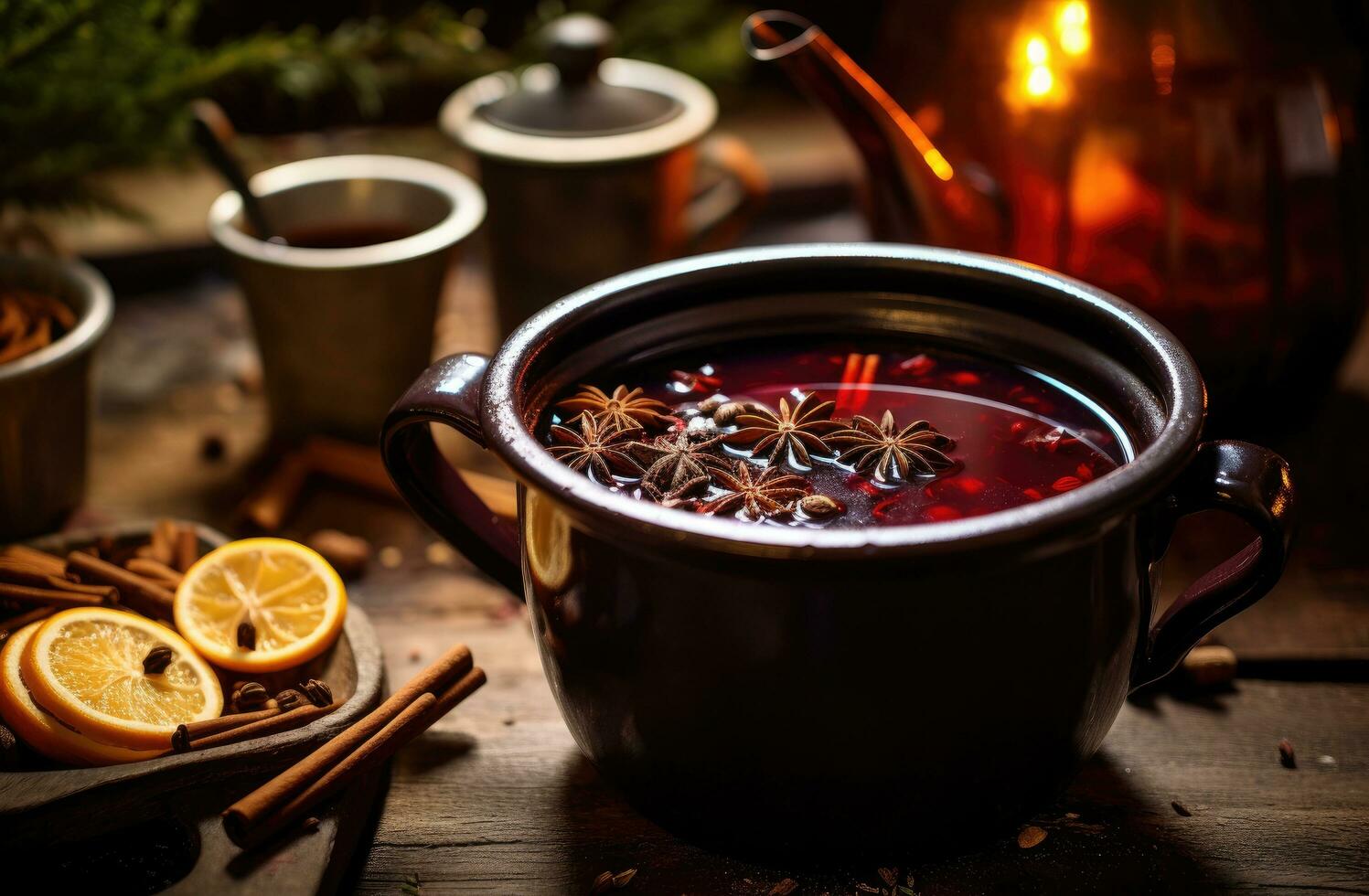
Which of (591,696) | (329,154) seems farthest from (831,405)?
(329,154)

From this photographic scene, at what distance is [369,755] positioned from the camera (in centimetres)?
107

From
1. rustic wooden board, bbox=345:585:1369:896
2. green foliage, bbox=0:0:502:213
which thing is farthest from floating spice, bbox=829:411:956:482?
green foliage, bbox=0:0:502:213

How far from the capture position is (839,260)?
1.17 meters

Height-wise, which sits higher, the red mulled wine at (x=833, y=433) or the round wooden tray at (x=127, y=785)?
the red mulled wine at (x=833, y=433)

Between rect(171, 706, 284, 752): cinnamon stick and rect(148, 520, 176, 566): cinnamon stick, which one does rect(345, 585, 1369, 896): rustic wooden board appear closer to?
rect(171, 706, 284, 752): cinnamon stick

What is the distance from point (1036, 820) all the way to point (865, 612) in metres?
0.38

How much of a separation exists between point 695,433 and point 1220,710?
60 centimetres

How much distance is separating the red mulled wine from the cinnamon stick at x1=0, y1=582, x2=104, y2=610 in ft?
1.73

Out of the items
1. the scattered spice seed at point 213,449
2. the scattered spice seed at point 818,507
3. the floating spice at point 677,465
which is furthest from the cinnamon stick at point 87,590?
the scattered spice seed at point 818,507

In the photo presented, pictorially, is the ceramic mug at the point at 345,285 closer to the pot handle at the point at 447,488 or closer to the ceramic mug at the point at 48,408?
the ceramic mug at the point at 48,408

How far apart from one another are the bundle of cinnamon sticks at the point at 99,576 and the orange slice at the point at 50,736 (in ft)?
0.47

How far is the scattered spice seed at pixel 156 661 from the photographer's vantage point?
1131mm

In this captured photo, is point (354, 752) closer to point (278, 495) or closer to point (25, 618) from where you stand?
point (25, 618)

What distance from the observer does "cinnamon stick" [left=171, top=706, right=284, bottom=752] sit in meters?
1.06
